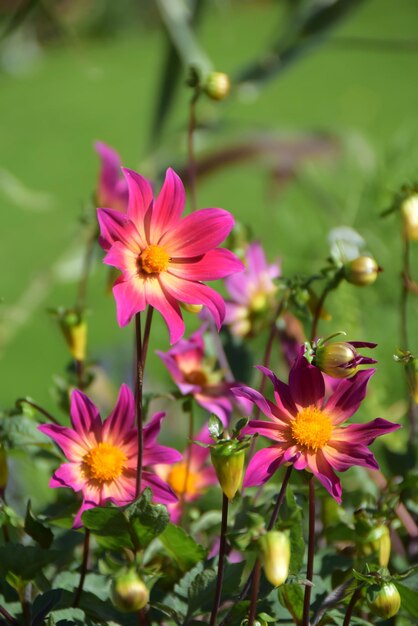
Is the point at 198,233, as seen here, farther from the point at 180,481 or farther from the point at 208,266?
the point at 180,481

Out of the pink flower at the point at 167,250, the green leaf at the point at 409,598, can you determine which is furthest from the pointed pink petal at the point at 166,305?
the green leaf at the point at 409,598

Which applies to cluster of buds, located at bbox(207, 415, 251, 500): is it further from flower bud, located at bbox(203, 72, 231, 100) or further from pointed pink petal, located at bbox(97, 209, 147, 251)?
flower bud, located at bbox(203, 72, 231, 100)

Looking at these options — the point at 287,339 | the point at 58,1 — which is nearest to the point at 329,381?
the point at 287,339

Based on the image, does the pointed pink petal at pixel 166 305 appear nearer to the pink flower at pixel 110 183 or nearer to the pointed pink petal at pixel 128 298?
the pointed pink petal at pixel 128 298

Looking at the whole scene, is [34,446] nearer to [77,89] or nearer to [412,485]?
[412,485]

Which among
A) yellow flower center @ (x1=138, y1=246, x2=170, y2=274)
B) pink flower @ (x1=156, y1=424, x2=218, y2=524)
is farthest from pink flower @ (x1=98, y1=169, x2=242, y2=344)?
pink flower @ (x1=156, y1=424, x2=218, y2=524)

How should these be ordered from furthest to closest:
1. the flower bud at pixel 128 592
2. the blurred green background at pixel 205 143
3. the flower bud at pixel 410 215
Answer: the blurred green background at pixel 205 143 < the flower bud at pixel 410 215 < the flower bud at pixel 128 592

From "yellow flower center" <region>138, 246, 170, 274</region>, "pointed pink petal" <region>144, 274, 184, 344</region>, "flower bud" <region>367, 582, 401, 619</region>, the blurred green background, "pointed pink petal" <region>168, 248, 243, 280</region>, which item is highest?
"yellow flower center" <region>138, 246, 170, 274</region>

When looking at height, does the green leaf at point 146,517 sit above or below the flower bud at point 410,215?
above
